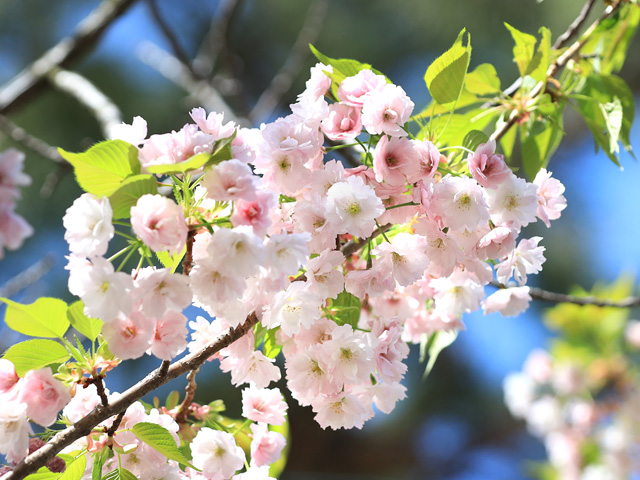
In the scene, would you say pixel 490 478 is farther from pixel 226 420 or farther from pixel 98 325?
pixel 98 325

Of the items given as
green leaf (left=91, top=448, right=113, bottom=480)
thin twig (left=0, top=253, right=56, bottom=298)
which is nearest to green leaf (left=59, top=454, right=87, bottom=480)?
green leaf (left=91, top=448, right=113, bottom=480)

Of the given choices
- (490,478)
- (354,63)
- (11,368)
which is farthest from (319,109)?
(490,478)

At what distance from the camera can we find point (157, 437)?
467mm

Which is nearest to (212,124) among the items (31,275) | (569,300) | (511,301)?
(511,301)

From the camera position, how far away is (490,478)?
3.73m

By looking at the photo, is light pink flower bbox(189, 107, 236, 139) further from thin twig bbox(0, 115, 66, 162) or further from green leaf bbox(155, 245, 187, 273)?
thin twig bbox(0, 115, 66, 162)

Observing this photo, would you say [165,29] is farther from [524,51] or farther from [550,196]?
[550,196]

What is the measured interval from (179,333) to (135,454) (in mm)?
138

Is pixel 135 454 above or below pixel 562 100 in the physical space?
below

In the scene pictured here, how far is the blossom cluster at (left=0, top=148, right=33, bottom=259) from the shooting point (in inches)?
14.4

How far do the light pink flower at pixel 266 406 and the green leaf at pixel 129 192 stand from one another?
0.24m

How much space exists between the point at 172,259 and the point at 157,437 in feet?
0.47

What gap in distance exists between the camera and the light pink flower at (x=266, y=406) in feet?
1.86

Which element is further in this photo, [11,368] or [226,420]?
[226,420]
